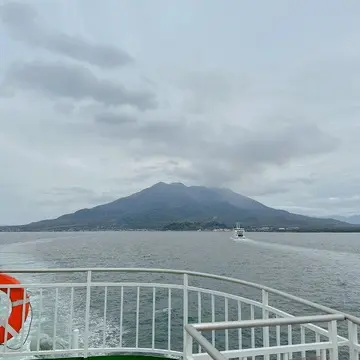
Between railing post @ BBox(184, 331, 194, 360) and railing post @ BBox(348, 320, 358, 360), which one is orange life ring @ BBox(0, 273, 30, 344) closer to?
railing post @ BBox(184, 331, 194, 360)

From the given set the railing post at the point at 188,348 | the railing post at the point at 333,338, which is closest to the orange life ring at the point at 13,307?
the railing post at the point at 188,348

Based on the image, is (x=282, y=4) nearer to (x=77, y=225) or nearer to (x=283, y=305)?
(x=283, y=305)

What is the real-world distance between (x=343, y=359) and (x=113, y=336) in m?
6.30

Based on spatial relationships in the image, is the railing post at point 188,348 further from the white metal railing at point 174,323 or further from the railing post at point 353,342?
the railing post at point 353,342

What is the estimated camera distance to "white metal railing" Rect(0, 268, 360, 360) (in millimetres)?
2189

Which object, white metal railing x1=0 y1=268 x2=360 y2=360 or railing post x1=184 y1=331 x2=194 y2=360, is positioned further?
white metal railing x1=0 y1=268 x2=360 y2=360

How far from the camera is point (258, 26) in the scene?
10016 mm

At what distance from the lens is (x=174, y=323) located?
12.3 m

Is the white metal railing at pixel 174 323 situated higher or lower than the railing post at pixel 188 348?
lower

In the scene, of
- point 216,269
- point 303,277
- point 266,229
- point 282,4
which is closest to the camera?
point 282,4

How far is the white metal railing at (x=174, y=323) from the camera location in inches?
86.2

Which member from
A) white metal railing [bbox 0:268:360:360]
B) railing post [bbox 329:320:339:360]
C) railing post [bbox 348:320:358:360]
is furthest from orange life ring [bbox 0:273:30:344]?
railing post [bbox 348:320:358:360]

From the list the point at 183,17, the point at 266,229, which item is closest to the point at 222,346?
the point at 183,17

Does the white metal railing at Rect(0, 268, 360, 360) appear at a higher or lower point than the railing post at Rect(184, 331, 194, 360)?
lower
